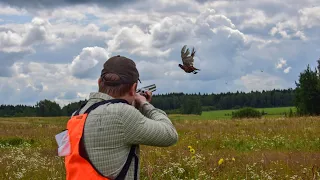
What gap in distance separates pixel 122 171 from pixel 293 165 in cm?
580

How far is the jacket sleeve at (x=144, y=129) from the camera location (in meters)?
2.93

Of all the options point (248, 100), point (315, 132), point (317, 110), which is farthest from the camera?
point (248, 100)

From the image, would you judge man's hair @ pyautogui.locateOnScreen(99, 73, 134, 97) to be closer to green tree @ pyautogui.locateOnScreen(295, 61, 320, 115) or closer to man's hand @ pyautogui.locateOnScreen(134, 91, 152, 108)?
man's hand @ pyautogui.locateOnScreen(134, 91, 152, 108)

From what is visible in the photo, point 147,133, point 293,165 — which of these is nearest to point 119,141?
point 147,133

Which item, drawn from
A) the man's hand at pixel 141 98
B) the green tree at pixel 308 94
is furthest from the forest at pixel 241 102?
the man's hand at pixel 141 98

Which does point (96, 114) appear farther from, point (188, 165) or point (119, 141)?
point (188, 165)

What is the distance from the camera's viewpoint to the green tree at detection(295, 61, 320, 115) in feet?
167

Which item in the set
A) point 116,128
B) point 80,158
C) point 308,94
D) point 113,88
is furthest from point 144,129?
point 308,94

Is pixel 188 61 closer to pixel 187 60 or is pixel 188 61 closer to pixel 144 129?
pixel 187 60

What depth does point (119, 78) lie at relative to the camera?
115 inches

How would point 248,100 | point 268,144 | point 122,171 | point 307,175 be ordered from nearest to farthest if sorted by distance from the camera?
point 122,171, point 307,175, point 268,144, point 248,100

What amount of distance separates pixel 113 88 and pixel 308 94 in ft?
167

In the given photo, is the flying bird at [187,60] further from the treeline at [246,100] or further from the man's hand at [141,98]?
the treeline at [246,100]

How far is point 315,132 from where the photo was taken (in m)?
15.1
